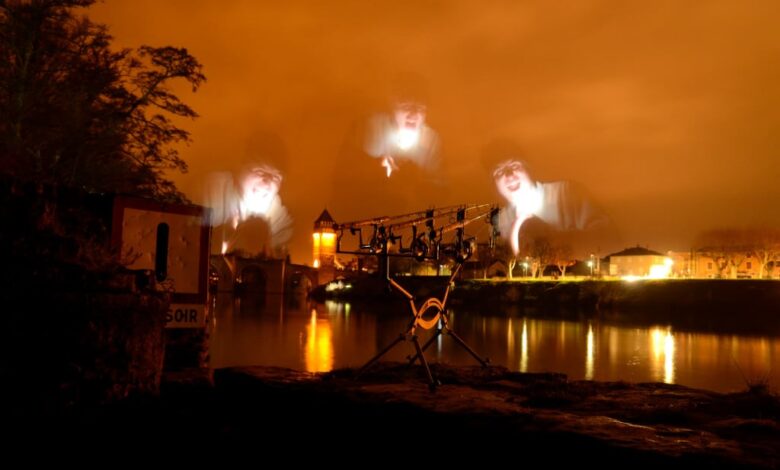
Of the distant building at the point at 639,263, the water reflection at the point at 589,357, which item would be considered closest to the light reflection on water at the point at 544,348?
the water reflection at the point at 589,357

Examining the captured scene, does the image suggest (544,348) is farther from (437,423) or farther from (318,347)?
(437,423)

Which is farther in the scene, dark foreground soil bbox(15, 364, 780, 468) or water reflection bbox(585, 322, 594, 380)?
water reflection bbox(585, 322, 594, 380)

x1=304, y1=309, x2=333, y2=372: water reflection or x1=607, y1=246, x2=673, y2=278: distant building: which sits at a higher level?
x1=607, y1=246, x2=673, y2=278: distant building

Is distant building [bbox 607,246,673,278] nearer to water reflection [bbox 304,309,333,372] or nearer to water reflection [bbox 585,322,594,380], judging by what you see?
water reflection [bbox 585,322,594,380]

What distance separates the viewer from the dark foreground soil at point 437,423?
713 centimetres

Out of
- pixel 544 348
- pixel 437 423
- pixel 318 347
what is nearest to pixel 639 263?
pixel 544 348

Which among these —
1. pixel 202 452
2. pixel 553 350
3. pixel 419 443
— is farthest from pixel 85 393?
pixel 553 350

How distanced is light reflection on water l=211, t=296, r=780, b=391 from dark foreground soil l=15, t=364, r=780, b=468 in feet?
57.1

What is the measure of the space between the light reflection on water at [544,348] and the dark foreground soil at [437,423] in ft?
57.1

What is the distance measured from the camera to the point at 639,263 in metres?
142

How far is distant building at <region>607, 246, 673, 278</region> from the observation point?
138 meters

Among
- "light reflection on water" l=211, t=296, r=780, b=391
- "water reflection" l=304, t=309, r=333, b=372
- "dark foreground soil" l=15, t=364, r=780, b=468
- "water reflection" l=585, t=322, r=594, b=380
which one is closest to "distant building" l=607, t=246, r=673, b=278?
"light reflection on water" l=211, t=296, r=780, b=391

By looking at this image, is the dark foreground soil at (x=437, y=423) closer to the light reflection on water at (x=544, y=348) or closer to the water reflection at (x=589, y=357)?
the light reflection on water at (x=544, y=348)

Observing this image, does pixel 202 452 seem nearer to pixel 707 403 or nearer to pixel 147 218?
pixel 147 218
